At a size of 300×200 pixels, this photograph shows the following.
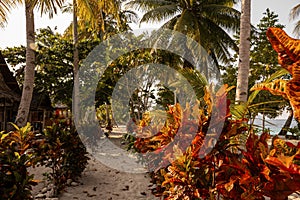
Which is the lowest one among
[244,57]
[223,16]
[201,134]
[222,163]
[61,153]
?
[61,153]

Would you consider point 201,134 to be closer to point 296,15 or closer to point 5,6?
point 5,6

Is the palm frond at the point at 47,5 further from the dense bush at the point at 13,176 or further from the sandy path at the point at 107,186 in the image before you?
the dense bush at the point at 13,176

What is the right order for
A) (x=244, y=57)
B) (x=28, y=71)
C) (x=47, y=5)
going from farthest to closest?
1. (x=28, y=71)
2. (x=47, y=5)
3. (x=244, y=57)

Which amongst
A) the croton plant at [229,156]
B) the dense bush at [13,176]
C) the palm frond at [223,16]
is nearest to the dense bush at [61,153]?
the dense bush at [13,176]

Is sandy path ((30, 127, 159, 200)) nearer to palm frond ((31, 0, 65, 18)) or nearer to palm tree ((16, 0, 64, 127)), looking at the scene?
palm tree ((16, 0, 64, 127))

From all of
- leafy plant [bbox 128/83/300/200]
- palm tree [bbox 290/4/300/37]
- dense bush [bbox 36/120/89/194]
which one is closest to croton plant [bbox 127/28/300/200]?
leafy plant [bbox 128/83/300/200]

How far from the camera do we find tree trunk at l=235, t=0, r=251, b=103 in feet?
Answer: 15.8

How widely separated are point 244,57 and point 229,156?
2.85 metres

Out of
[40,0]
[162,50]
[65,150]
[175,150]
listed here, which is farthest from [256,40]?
[175,150]

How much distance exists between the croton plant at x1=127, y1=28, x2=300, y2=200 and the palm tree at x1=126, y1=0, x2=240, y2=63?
11.8 m

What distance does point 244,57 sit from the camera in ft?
15.9

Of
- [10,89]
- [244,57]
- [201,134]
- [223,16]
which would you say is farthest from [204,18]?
[201,134]

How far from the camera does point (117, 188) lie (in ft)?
18.2

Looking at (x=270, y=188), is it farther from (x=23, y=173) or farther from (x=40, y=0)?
(x=40, y=0)
